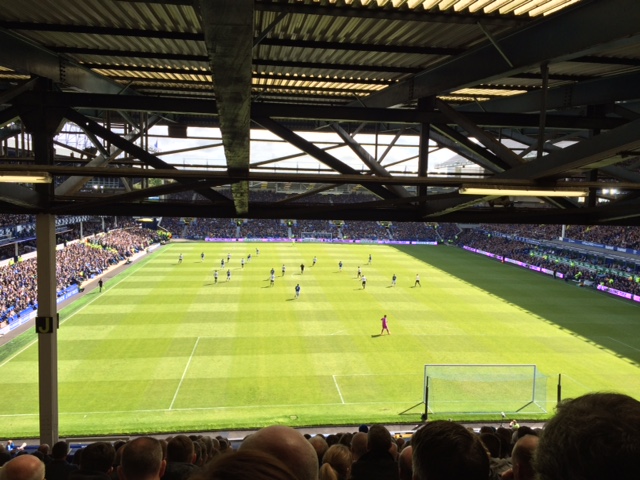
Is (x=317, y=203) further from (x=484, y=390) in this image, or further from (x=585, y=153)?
(x=484, y=390)

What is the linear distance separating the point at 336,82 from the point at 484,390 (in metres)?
14.7

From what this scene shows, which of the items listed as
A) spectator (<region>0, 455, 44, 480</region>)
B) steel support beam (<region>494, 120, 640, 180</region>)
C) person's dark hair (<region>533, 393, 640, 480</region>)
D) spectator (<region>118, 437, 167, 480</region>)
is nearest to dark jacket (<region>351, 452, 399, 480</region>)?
spectator (<region>118, 437, 167, 480</region>)

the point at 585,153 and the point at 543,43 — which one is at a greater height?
the point at 543,43

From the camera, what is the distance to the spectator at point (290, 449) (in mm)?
1631

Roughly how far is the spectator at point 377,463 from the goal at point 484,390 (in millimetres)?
10709

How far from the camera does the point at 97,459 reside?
4523 millimetres

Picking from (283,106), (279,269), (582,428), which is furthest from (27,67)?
(279,269)

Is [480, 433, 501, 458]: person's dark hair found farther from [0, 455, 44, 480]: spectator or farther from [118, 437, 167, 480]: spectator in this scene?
[0, 455, 44, 480]: spectator

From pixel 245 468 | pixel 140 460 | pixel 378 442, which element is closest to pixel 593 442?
pixel 245 468

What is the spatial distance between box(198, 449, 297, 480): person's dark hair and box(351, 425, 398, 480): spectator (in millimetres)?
3747

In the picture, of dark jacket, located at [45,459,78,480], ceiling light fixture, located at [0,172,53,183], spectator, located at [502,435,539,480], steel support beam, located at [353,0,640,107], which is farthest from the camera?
dark jacket, located at [45,459,78,480]

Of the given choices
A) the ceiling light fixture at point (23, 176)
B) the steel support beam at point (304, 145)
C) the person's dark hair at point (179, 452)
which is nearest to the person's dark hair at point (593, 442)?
the person's dark hair at point (179, 452)

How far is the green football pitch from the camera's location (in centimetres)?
1560

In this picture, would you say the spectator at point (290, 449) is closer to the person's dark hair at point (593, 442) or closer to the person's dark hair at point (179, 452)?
the person's dark hair at point (593, 442)
